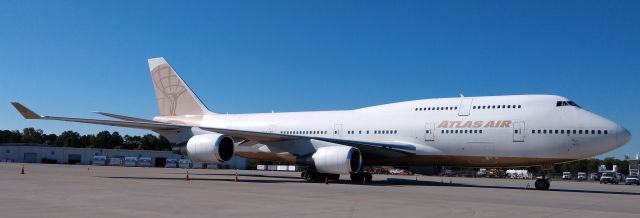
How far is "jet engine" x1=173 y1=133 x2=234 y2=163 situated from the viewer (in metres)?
23.1

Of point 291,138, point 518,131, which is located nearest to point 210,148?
point 291,138

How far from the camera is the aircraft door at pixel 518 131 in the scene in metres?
21.1

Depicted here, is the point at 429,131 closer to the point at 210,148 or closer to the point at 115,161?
the point at 210,148

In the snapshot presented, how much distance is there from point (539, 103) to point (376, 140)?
22.4ft

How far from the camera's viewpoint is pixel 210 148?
75.7 ft

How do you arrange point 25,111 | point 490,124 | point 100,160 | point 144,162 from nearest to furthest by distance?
1. point 490,124
2. point 25,111
3. point 144,162
4. point 100,160

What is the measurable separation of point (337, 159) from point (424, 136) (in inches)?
154

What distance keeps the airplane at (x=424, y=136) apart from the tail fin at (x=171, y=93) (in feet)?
17.7

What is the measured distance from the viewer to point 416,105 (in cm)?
2461

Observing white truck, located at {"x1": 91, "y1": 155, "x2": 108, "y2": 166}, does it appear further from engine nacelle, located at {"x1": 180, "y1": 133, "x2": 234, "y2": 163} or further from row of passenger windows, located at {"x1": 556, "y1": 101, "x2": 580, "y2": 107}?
row of passenger windows, located at {"x1": 556, "y1": 101, "x2": 580, "y2": 107}

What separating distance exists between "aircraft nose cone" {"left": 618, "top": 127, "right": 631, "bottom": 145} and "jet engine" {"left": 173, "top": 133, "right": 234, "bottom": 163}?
14.8m

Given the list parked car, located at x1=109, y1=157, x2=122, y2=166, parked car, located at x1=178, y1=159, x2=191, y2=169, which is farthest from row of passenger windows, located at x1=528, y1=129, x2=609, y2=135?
parked car, located at x1=109, y1=157, x2=122, y2=166

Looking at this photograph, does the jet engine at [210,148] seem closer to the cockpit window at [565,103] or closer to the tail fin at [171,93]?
the tail fin at [171,93]

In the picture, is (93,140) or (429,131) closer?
(429,131)
